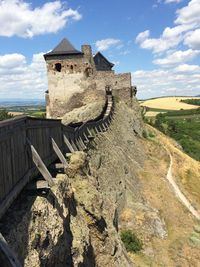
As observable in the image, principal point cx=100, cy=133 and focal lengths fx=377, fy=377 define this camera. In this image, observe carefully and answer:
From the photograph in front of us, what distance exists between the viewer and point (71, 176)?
1628 centimetres

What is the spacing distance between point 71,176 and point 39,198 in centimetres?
619

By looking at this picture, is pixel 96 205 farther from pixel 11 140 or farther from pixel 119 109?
pixel 119 109

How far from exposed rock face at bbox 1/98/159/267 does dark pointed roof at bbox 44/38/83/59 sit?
60.2 ft

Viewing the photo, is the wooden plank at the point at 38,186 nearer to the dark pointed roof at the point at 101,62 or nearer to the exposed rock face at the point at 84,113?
the exposed rock face at the point at 84,113

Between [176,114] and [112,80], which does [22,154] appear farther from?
[176,114]

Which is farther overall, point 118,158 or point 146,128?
point 146,128

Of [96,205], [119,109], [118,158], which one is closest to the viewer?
[96,205]

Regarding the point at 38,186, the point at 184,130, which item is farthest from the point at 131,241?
the point at 184,130

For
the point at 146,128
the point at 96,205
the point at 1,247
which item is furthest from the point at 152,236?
the point at 146,128

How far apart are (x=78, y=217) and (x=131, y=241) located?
9798 mm

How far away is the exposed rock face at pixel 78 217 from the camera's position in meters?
8.72

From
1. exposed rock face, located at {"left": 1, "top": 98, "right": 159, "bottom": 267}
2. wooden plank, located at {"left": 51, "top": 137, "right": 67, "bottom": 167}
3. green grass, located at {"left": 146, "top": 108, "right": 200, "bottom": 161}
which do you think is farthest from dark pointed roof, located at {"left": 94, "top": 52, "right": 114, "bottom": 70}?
wooden plank, located at {"left": 51, "top": 137, "right": 67, "bottom": 167}

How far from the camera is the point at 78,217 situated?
13883mm

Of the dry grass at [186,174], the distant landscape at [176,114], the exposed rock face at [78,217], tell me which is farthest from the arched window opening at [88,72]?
the distant landscape at [176,114]
